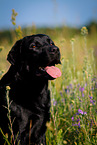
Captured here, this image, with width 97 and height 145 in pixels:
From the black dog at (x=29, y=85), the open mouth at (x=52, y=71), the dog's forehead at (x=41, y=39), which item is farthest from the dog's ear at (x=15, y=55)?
the open mouth at (x=52, y=71)

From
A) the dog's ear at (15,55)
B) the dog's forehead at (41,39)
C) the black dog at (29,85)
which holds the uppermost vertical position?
the dog's forehead at (41,39)

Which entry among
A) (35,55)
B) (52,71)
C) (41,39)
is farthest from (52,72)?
(41,39)

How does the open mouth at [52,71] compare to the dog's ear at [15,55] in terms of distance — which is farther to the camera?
the dog's ear at [15,55]

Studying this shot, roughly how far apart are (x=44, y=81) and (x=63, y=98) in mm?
849

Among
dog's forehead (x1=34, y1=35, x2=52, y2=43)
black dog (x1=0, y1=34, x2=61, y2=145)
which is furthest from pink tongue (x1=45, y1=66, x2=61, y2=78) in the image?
dog's forehead (x1=34, y1=35, x2=52, y2=43)

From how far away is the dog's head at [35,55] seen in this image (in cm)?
207

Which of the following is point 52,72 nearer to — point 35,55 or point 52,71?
point 52,71

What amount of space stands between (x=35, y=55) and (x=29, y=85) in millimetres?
393

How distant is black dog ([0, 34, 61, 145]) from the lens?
2.02 meters

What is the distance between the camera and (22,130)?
2.00 m

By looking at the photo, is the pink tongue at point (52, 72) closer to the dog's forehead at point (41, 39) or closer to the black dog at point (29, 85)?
the black dog at point (29, 85)

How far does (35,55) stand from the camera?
216 centimetres

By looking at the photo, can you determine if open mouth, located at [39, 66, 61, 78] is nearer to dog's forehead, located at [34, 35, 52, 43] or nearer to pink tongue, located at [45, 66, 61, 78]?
pink tongue, located at [45, 66, 61, 78]

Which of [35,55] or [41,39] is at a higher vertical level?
[41,39]
